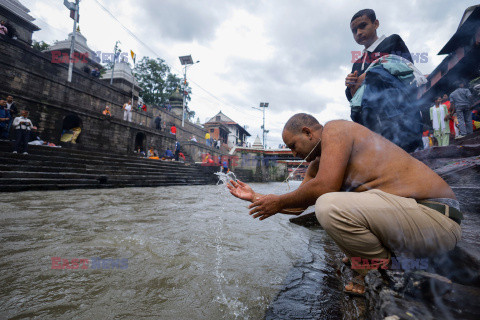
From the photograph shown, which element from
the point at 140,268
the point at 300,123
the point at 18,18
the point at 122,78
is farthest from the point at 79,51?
the point at 300,123

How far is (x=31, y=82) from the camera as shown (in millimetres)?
12227

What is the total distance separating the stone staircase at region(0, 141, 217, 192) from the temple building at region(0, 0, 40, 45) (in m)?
12.9

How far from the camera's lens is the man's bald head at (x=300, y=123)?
178cm

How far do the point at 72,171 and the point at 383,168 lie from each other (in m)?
9.48

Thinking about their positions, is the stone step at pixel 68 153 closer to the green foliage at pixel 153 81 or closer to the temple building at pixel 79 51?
the temple building at pixel 79 51

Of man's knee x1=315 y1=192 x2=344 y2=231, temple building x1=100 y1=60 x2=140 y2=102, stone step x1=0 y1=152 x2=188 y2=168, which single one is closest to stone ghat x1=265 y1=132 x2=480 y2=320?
man's knee x1=315 y1=192 x2=344 y2=231

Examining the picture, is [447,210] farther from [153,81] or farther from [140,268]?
[153,81]

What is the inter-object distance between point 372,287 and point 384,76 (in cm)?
239

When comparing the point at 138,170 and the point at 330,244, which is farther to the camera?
the point at 138,170

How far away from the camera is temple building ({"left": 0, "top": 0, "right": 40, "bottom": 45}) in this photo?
15570 mm

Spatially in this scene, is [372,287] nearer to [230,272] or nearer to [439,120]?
[230,272]

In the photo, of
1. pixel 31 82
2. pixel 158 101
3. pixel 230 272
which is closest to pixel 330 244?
pixel 230 272

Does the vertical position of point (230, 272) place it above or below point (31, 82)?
below

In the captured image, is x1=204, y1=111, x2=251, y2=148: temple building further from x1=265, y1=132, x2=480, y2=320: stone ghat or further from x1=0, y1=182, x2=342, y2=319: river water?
x1=265, y1=132, x2=480, y2=320: stone ghat
